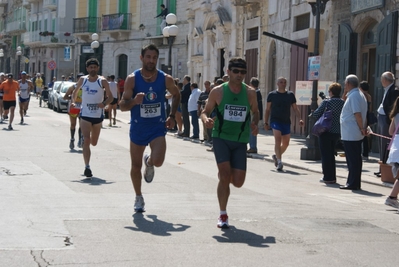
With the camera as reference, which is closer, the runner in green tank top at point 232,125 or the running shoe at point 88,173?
the runner in green tank top at point 232,125

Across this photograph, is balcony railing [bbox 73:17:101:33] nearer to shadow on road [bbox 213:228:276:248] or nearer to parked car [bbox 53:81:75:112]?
parked car [bbox 53:81:75:112]

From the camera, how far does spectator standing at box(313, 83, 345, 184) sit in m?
13.9

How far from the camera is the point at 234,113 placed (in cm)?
875

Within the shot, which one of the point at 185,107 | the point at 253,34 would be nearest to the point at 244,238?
the point at 185,107

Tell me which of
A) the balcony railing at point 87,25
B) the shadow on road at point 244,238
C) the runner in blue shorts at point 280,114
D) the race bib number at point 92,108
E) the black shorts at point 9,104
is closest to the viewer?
the shadow on road at point 244,238

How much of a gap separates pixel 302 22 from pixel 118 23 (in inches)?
1049

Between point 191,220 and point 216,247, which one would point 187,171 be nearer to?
point 191,220

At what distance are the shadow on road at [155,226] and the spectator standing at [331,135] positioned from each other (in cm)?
558

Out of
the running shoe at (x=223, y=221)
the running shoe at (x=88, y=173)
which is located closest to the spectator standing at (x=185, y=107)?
the running shoe at (x=88, y=173)

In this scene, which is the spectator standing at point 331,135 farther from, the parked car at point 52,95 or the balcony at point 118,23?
the balcony at point 118,23

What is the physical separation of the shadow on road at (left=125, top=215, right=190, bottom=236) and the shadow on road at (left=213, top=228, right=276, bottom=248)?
0.47m

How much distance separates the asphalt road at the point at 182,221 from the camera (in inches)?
277

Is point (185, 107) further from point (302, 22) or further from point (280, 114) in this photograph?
point (280, 114)

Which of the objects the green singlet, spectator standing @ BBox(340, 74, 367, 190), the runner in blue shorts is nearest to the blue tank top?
the green singlet
